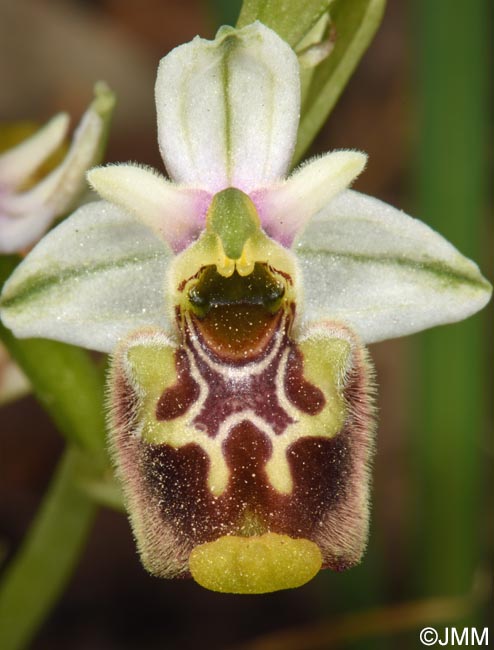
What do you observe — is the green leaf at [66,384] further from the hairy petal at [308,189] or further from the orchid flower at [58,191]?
the hairy petal at [308,189]

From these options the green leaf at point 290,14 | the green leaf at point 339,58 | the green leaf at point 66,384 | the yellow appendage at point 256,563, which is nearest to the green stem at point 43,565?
the green leaf at point 66,384

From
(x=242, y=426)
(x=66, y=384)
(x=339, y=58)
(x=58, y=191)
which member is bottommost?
(x=242, y=426)

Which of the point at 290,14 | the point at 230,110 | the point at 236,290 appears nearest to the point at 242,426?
the point at 236,290

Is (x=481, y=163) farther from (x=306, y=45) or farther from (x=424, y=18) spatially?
(x=306, y=45)

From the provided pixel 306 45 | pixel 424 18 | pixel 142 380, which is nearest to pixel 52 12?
Answer: pixel 424 18

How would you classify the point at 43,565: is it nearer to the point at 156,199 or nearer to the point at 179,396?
the point at 179,396
